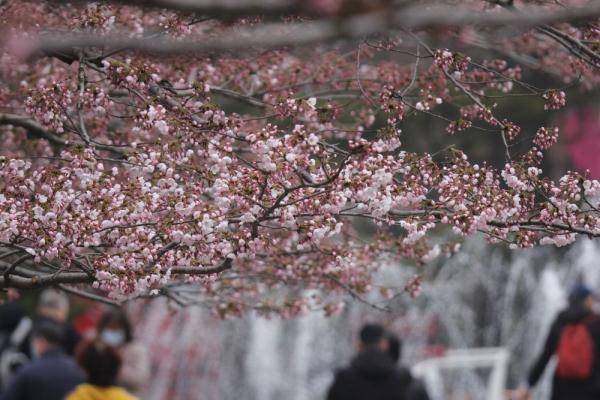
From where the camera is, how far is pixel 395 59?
6.76 meters

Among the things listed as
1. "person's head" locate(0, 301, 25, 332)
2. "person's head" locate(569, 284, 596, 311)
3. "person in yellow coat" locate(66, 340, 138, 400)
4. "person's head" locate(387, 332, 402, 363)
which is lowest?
"person in yellow coat" locate(66, 340, 138, 400)

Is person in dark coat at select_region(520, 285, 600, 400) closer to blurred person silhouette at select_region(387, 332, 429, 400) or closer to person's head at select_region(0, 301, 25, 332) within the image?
blurred person silhouette at select_region(387, 332, 429, 400)

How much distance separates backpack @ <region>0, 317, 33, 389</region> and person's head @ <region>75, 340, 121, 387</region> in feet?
9.49

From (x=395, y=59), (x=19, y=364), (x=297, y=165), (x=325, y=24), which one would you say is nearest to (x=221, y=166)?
(x=297, y=165)

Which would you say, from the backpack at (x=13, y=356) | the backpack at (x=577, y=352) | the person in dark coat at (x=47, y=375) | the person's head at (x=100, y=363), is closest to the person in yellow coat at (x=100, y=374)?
the person's head at (x=100, y=363)

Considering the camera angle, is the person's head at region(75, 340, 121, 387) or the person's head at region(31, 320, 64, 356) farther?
the person's head at region(31, 320, 64, 356)

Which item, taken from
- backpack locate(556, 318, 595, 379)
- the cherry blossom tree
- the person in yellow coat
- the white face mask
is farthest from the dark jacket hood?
the person in yellow coat

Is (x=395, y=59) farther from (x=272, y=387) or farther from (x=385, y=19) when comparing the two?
(x=272, y=387)

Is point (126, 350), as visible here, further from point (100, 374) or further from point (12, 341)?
point (12, 341)

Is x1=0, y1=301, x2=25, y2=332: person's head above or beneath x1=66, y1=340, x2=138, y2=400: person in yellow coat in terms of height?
above

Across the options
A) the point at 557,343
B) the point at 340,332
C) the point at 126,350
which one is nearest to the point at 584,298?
the point at 557,343

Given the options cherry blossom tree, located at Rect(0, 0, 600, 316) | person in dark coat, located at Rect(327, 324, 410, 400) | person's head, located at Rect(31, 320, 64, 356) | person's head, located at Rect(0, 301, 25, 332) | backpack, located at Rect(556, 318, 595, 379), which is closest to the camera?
cherry blossom tree, located at Rect(0, 0, 600, 316)

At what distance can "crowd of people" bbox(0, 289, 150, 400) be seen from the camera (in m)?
5.46

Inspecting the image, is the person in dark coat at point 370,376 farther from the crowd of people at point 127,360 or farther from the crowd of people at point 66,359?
the crowd of people at point 66,359
